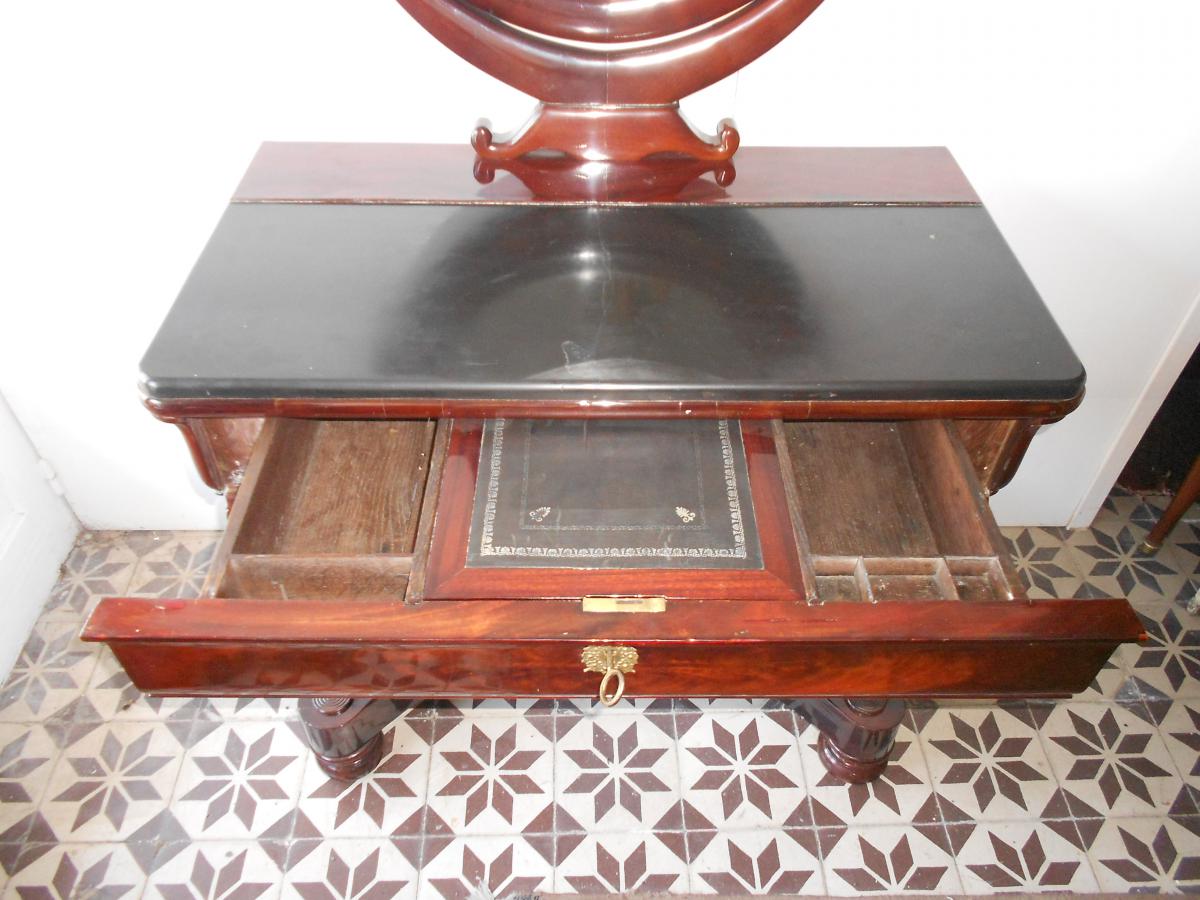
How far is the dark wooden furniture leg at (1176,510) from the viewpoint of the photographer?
5.17ft

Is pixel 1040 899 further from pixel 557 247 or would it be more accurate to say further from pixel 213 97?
pixel 213 97

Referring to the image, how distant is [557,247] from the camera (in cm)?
100

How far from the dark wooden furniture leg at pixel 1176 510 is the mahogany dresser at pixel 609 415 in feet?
2.50

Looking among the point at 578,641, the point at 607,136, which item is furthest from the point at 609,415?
the point at 607,136

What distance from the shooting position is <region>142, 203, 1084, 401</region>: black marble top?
0.86m

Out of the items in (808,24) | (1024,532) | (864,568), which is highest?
(808,24)

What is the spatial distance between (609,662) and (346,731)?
60 centimetres

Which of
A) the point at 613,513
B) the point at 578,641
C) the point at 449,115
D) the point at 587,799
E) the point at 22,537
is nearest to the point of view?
the point at 578,641

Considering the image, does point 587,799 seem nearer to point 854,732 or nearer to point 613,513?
point 854,732

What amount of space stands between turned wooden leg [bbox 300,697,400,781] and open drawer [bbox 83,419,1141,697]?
33 centimetres

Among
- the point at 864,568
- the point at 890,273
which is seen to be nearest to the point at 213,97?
the point at 890,273

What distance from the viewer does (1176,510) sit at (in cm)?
163

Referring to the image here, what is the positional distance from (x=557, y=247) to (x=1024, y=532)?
47.5 inches

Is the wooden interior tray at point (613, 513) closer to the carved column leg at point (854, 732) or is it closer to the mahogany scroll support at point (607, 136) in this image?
the mahogany scroll support at point (607, 136)
